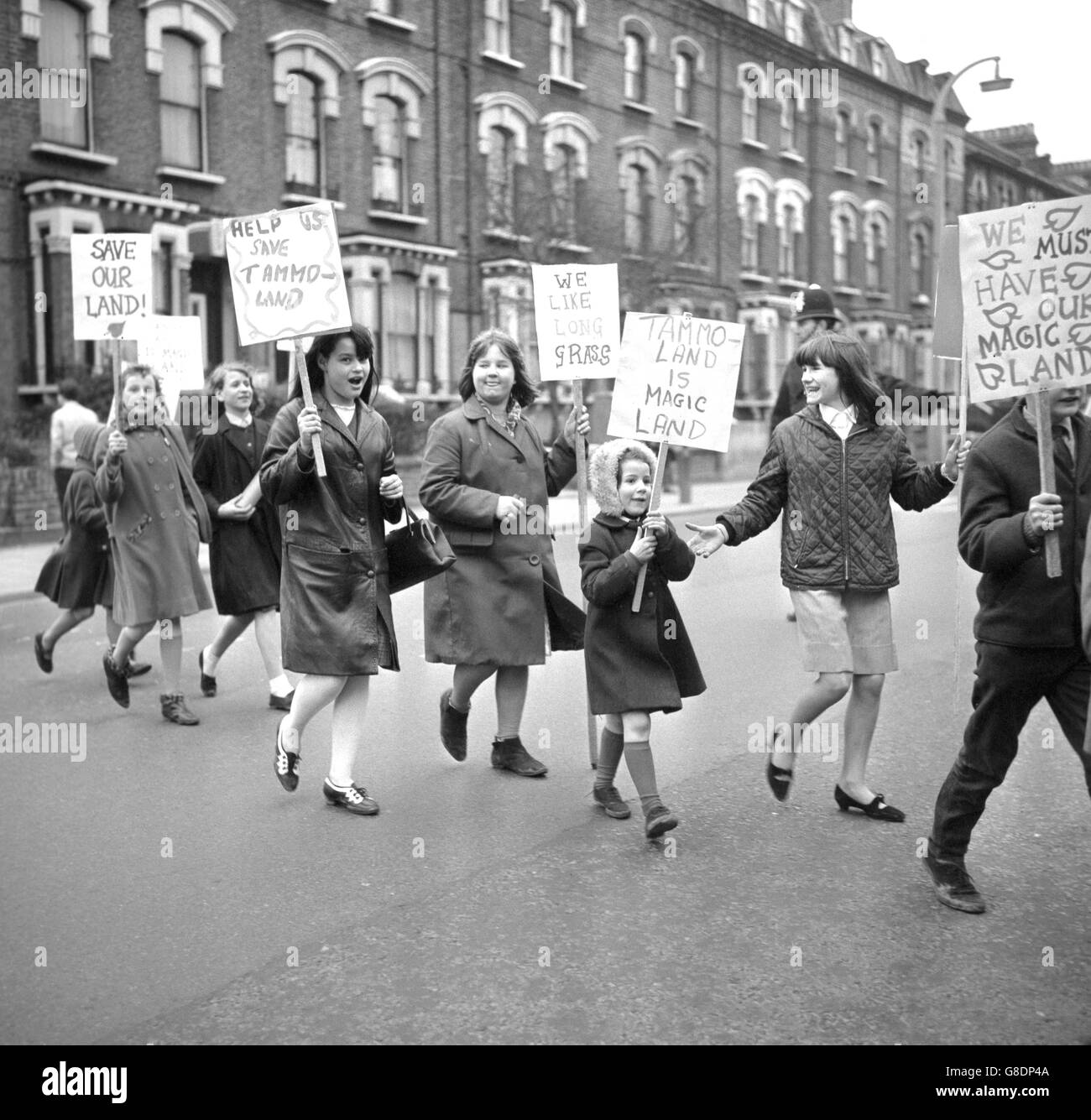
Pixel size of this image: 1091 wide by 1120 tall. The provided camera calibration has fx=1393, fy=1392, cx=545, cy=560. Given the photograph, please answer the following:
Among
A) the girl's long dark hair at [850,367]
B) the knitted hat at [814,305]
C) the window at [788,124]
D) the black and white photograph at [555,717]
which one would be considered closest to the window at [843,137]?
the window at [788,124]

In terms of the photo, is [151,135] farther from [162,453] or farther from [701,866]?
[701,866]

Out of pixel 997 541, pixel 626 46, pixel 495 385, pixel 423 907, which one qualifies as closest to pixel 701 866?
pixel 423 907

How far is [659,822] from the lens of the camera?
16.5ft

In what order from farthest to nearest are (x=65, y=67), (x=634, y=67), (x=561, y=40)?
(x=634, y=67) < (x=561, y=40) < (x=65, y=67)

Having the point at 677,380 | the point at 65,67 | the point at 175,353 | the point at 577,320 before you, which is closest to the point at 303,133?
the point at 65,67

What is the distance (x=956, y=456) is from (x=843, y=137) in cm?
3866

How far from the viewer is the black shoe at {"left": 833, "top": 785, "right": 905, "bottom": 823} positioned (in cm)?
539

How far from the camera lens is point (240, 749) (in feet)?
21.9

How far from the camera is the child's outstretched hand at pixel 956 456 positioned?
484 cm

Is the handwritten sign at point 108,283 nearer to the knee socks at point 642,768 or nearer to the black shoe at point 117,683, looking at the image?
the black shoe at point 117,683

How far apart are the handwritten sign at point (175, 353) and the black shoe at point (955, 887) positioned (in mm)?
6411

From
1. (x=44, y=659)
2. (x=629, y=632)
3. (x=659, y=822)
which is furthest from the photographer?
(x=44, y=659)

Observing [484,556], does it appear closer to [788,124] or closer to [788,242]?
[788,242]

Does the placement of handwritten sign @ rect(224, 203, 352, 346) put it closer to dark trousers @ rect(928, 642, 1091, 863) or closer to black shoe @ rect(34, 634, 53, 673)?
dark trousers @ rect(928, 642, 1091, 863)
